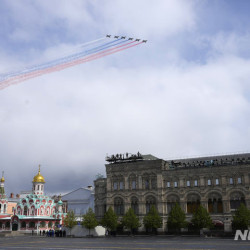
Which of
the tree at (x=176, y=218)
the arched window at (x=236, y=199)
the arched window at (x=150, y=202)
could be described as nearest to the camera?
the tree at (x=176, y=218)

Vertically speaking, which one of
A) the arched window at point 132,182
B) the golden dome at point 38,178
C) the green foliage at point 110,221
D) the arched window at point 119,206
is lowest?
the green foliage at point 110,221

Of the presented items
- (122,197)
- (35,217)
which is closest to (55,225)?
(35,217)

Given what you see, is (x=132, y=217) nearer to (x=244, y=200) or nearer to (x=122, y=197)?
(x=122, y=197)

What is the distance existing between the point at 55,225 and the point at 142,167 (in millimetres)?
32669

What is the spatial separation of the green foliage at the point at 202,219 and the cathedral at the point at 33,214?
4017 centimetres

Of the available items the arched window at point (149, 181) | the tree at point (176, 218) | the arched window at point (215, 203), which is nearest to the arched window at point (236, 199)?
the arched window at point (215, 203)

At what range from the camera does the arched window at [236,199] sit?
62344 millimetres

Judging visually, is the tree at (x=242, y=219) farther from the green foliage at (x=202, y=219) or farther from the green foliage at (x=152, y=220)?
the green foliage at (x=152, y=220)

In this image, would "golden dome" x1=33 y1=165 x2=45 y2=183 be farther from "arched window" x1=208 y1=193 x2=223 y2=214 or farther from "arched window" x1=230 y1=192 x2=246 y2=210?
"arched window" x1=230 y1=192 x2=246 y2=210

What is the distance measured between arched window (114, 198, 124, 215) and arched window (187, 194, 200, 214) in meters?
15.2

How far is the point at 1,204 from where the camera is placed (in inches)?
3438

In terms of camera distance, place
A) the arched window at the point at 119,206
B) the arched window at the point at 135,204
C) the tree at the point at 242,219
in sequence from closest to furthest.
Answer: the tree at the point at 242,219 < the arched window at the point at 135,204 < the arched window at the point at 119,206

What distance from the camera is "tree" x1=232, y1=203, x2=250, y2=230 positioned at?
54.9 m

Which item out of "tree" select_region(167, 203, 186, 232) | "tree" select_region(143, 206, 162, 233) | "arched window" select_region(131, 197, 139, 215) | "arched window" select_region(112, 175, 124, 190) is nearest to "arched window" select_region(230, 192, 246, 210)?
"tree" select_region(167, 203, 186, 232)
